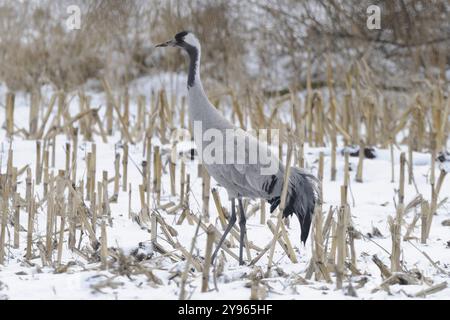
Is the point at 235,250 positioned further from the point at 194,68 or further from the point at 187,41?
the point at 187,41

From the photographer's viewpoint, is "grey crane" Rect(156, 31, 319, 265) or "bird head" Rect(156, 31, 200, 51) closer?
"grey crane" Rect(156, 31, 319, 265)

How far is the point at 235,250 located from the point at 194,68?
0.98 m

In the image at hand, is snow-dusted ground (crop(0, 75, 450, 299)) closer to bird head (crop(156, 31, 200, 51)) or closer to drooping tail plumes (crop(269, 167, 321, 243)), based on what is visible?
drooping tail plumes (crop(269, 167, 321, 243))

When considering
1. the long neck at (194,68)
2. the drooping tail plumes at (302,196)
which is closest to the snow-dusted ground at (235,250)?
the drooping tail plumes at (302,196)

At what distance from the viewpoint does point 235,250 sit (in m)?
4.23

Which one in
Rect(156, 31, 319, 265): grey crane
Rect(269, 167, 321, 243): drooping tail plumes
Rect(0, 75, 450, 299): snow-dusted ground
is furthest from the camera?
Rect(269, 167, 321, 243): drooping tail plumes

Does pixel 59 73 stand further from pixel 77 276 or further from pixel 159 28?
pixel 77 276

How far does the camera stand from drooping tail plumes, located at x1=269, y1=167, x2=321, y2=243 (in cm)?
398

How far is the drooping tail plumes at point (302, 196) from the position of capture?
157 inches

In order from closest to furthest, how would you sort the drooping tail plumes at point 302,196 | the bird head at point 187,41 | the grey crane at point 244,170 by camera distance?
the grey crane at point 244,170 → the drooping tail plumes at point 302,196 → the bird head at point 187,41

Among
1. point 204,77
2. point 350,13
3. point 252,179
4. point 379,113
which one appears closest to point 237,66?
point 204,77

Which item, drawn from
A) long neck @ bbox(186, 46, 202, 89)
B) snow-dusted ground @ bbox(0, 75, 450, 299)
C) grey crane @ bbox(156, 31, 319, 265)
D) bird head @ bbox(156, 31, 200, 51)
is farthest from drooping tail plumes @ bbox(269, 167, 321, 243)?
bird head @ bbox(156, 31, 200, 51)

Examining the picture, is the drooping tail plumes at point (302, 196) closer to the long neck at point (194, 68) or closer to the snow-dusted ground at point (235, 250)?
the snow-dusted ground at point (235, 250)

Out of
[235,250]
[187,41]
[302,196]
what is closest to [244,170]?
[302,196]
